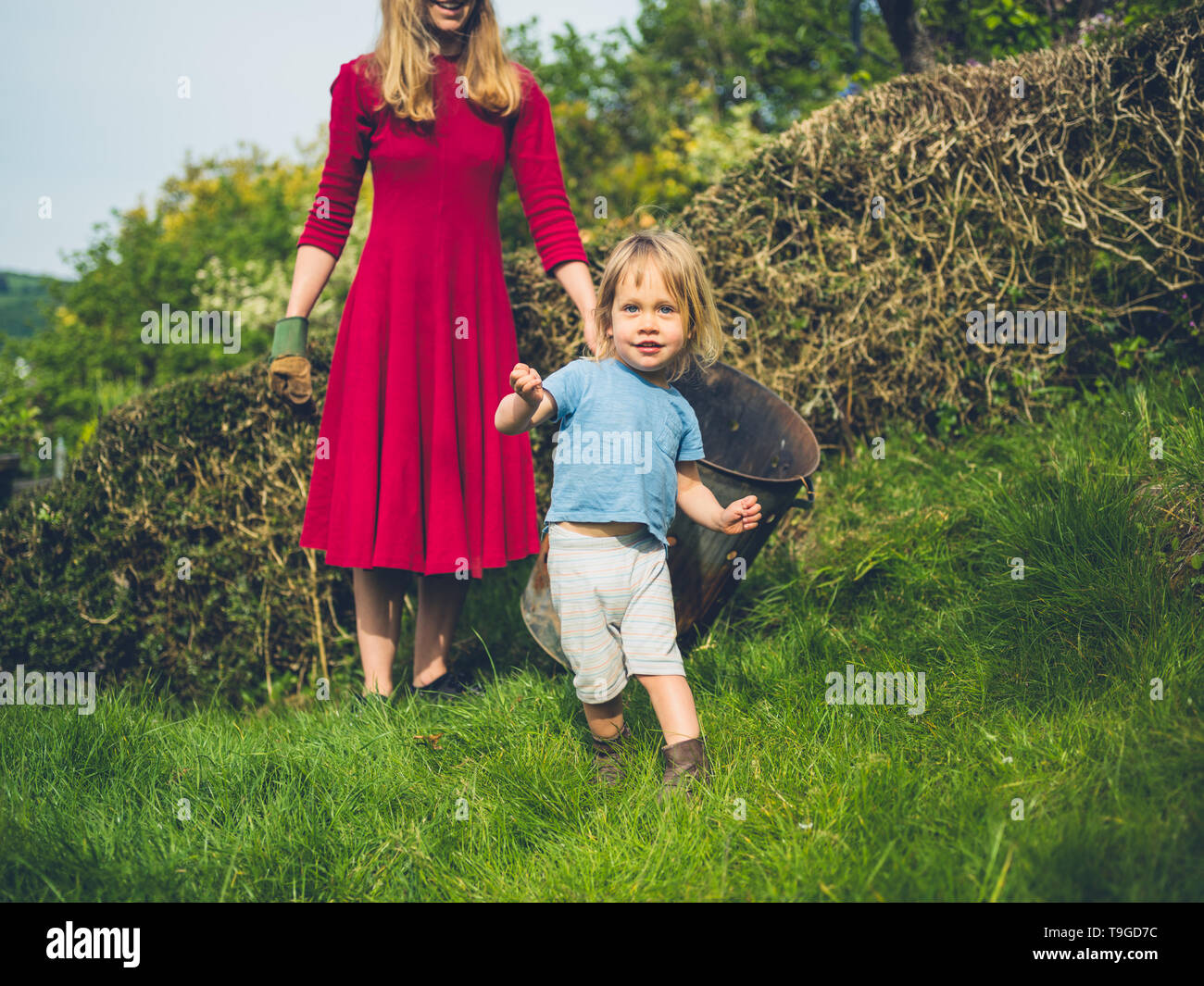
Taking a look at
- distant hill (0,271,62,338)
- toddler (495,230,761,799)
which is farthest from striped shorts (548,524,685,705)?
distant hill (0,271,62,338)

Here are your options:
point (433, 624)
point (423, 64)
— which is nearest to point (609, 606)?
point (433, 624)

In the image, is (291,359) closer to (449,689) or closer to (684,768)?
(449,689)

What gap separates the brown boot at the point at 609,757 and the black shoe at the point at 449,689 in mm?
608

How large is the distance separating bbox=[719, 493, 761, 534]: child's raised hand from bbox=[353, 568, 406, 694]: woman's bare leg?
123 centimetres

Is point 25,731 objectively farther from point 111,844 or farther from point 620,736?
point 620,736

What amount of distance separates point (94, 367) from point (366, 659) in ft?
19.1

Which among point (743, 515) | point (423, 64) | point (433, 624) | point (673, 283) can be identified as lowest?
point (433, 624)

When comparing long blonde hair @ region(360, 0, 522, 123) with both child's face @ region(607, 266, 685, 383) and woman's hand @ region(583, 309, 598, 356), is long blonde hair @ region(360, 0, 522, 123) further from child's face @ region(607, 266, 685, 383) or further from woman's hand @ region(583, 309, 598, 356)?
child's face @ region(607, 266, 685, 383)

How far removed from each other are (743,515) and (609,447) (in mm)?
392

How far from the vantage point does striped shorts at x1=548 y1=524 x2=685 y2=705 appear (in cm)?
225

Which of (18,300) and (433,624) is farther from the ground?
(18,300)

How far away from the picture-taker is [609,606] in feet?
7.48

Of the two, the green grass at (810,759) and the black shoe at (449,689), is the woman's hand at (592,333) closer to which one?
the green grass at (810,759)

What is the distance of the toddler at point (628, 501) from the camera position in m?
2.25
